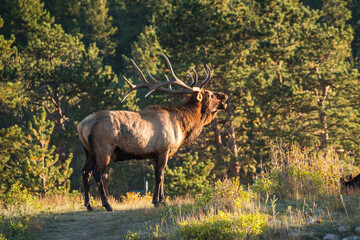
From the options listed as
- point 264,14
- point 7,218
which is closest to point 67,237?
point 7,218

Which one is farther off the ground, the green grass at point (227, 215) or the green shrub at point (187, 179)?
the green grass at point (227, 215)

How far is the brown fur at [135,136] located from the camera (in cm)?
792

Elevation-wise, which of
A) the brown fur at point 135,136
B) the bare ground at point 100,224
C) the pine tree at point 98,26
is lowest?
the bare ground at point 100,224

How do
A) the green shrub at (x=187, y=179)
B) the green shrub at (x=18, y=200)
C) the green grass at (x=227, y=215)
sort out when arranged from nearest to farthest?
the green grass at (x=227, y=215) < the green shrub at (x=18, y=200) < the green shrub at (x=187, y=179)

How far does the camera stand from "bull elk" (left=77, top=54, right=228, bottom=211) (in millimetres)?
7922

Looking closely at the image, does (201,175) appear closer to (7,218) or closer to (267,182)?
(267,182)

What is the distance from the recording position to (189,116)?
9.17m

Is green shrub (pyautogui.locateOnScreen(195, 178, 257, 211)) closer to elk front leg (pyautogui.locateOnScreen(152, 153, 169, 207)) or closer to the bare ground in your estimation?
the bare ground

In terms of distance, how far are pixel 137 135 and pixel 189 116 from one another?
4.81ft

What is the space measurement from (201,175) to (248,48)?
22.5ft

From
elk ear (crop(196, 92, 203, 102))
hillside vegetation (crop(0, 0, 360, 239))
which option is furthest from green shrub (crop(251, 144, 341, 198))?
hillside vegetation (crop(0, 0, 360, 239))

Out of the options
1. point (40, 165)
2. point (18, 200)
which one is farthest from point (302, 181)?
point (40, 165)

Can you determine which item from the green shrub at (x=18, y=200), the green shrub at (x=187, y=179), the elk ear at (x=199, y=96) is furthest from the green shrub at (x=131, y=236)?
the green shrub at (x=187, y=179)

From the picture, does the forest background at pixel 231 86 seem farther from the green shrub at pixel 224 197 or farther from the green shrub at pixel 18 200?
the green shrub at pixel 224 197
